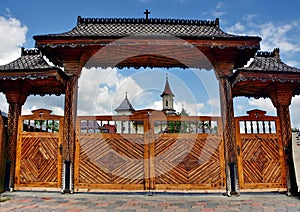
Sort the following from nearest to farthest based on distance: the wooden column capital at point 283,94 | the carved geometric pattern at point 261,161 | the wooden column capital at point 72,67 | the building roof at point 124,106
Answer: the carved geometric pattern at point 261,161 < the wooden column capital at point 72,67 < the wooden column capital at point 283,94 < the building roof at point 124,106

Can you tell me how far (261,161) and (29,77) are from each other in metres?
5.39

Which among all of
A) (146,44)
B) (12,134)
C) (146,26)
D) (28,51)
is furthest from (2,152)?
(146,26)

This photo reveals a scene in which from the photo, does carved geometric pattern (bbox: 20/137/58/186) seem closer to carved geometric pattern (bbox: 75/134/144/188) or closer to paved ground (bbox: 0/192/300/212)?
paved ground (bbox: 0/192/300/212)

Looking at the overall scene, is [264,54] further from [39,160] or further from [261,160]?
[39,160]

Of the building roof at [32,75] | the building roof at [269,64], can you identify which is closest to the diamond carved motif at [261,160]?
the building roof at [269,64]

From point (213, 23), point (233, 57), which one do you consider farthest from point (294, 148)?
point (213, 23)

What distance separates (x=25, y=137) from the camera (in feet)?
19.9

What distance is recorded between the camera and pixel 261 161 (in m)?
5.94

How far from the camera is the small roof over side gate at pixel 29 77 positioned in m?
5.64

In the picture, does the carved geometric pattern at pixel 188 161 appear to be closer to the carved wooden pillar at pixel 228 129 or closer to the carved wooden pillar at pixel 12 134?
the carved wooden pillar at pixel 228 129

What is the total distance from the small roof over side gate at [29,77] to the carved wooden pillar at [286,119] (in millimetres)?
4975

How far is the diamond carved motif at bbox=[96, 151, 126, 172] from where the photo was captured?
580 cm

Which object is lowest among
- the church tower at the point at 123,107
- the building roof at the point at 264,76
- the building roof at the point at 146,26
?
the building roof at the point at 264,76

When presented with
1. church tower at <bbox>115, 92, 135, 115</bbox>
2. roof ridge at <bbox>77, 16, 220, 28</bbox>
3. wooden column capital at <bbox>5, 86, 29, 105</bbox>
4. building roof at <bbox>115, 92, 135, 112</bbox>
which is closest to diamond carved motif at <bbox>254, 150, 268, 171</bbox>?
roof ridge at <bbox>77, 16, 220, 28</bbox>
